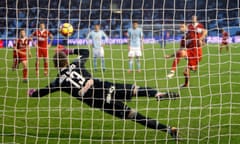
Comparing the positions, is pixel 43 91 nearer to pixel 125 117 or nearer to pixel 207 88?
pixel 125 117

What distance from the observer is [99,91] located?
19.7 ft

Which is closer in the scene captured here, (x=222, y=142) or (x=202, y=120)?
(x=222, y=142)

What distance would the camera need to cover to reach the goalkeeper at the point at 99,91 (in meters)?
5.92

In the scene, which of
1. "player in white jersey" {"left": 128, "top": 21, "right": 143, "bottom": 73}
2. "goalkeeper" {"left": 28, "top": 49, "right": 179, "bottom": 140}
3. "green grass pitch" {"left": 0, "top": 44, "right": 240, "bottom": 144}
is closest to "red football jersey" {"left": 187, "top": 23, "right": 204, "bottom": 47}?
"green grass pitch" {"left": 0, "top": 44, "right": 240, "bottom": 144}

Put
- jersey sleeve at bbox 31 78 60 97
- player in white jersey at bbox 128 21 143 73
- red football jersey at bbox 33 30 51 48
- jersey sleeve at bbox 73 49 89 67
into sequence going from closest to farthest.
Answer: jersey sleeve at bbox 31 78 60 97 < jersey sleeve at bbox 73 49 89 67 < red football jersey at bbox 33 30 51 48 < player in white jersey at bbox 128 21 143 73

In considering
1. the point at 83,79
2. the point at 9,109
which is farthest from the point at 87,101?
the point at 9,109

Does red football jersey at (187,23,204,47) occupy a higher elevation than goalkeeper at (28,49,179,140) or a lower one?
higher

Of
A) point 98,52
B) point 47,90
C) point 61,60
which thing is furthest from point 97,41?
point 47,90

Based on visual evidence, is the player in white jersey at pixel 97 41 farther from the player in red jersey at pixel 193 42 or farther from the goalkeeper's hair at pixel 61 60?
the goalkeeper's hair at pixel 61 60

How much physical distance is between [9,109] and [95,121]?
6.42ft

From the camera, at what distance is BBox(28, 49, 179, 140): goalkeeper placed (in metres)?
5.92

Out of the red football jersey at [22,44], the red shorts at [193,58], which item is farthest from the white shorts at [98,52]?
the red shorts at [193,58]

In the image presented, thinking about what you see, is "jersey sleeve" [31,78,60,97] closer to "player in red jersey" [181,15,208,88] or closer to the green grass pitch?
the green grass pitch

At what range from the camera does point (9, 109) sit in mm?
8156
